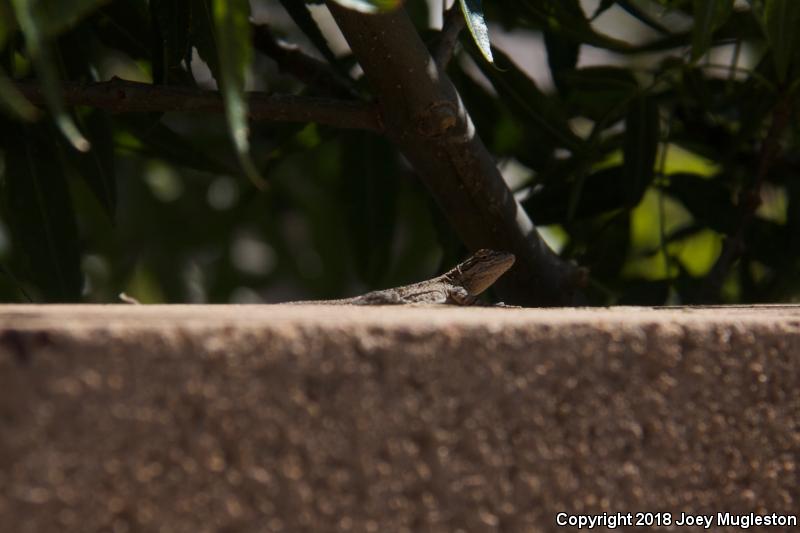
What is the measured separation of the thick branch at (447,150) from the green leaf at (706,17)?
0.45m

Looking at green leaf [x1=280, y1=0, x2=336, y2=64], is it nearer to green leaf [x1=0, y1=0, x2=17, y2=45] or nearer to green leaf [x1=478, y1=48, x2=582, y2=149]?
green leaf [x1=478, y1=48, x2=582, y2=149]

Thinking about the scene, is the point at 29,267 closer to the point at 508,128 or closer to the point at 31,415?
the point at 508,128

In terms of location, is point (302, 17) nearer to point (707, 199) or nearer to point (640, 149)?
point (640, 149)

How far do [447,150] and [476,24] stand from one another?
0.35 metres

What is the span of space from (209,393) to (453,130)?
1.11 m

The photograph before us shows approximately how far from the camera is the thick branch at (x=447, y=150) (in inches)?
77.8

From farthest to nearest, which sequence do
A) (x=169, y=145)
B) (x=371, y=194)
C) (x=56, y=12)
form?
(x=371, y=194), (x=169, y=145), (x=56, y=12)

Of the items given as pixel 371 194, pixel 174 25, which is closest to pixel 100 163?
pixel 174 25

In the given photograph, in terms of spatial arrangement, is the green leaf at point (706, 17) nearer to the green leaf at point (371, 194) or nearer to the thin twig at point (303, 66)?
the thin twig at point (303, 66)

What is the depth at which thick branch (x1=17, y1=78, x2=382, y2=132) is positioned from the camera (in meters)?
2.00

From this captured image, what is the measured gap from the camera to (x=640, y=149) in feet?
9.21

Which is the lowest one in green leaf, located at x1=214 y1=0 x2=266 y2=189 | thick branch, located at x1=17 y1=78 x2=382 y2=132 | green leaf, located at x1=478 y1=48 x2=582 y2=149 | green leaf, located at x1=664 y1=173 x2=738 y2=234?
green leaf, located at x1=664 y1=173 x2=738 y2=234

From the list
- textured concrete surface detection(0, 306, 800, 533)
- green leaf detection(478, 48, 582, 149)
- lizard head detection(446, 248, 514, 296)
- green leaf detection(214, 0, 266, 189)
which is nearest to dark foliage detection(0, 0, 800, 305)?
green leaf detection(478, 48, 582, 149)

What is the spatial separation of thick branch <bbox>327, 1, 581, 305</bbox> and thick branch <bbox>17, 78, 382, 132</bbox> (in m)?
0.08
